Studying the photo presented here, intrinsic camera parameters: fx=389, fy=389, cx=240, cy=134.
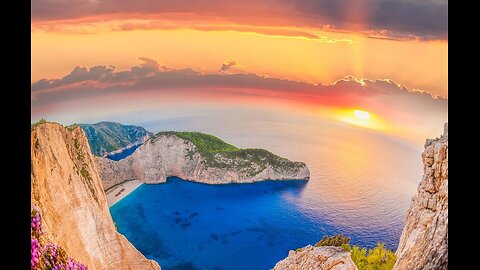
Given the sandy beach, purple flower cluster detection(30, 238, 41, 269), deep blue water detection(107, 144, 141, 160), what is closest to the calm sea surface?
the sandy beach

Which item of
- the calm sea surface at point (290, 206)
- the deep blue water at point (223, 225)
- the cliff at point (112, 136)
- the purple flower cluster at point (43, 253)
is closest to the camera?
the purple flower cluster at point (43, 253)

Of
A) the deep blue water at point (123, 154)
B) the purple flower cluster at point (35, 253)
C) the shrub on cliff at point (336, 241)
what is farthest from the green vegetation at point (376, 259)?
the deep blue water at point (123, 154)

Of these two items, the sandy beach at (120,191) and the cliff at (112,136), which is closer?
the cliff at (112,136)

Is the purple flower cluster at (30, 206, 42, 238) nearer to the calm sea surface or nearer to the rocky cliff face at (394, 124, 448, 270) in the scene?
the calm sea surface

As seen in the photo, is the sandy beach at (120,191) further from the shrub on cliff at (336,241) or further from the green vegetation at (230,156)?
the shrub on cliff at (336,241)

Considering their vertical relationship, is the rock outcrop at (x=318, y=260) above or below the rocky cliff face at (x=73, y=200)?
below

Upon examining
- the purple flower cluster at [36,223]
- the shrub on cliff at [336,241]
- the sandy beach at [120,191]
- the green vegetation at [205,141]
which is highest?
the green vegetation at [205,141]

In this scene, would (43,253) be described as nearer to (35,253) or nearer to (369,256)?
(35,253)
